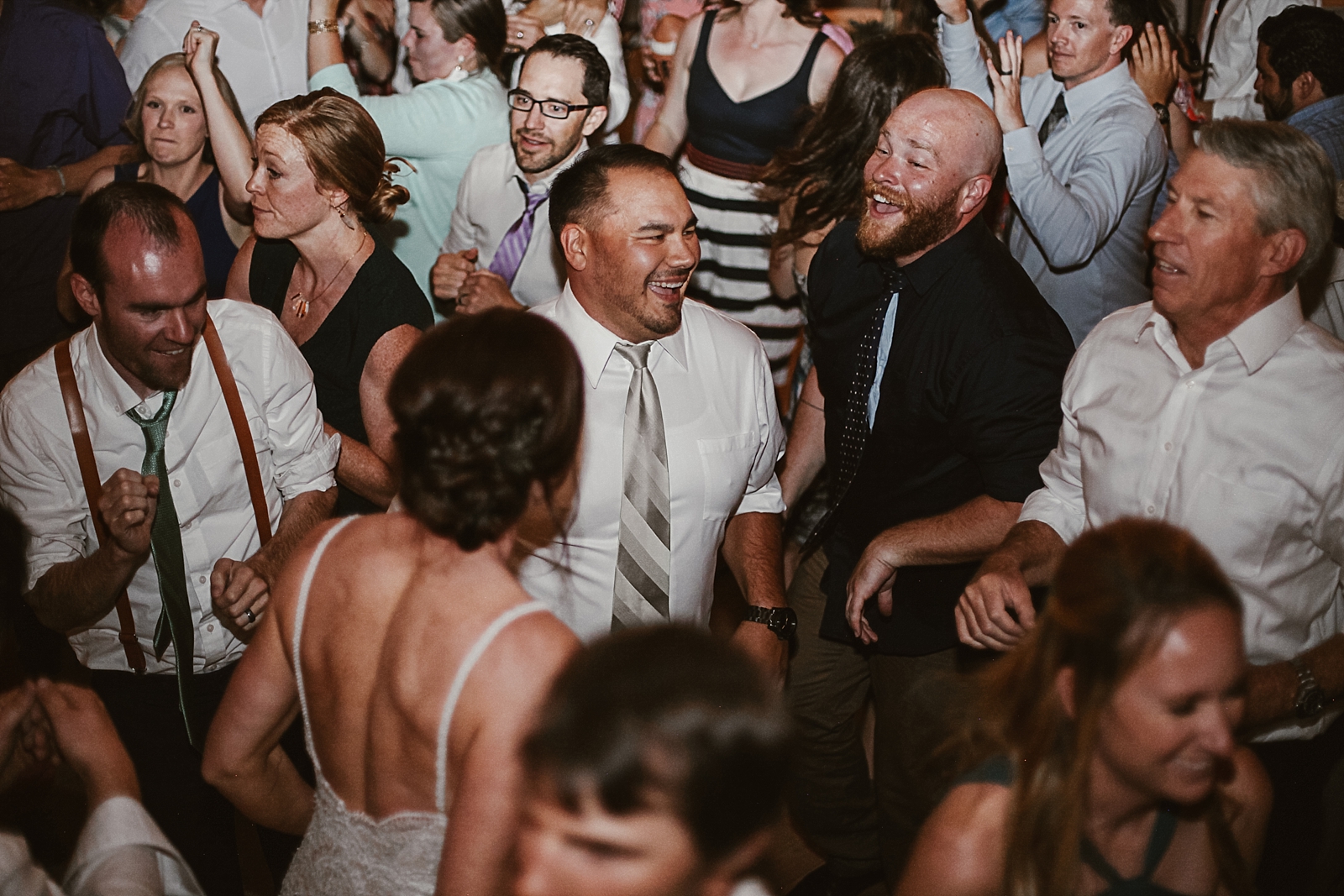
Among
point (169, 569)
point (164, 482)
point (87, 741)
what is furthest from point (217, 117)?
point (87, 741)

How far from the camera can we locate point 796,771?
9.19 ft

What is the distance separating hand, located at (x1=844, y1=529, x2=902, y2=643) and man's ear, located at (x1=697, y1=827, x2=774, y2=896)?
1.34 m

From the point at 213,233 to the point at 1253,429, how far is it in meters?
2.97

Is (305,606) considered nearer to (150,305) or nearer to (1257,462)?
(150,305)

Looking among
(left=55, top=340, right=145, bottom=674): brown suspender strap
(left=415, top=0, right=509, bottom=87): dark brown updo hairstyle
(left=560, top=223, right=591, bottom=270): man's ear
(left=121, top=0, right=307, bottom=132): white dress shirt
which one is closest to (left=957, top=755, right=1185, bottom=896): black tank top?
(left=560, top=223, right=591, bottom=270): man's ear

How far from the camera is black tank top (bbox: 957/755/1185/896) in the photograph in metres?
1.39

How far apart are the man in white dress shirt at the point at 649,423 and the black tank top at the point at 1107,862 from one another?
83 centimetres

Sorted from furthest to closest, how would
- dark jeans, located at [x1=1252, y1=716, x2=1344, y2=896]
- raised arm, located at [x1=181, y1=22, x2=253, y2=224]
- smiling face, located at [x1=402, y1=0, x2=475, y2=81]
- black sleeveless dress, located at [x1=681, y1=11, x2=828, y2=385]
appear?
smiling face, located at [x1=402, y1=0, x2=475, y2=81] < black sleeveless dress, located at [x1=681, y1=11, x2=828, y2=385] < raised arm, located at [x1=181, y1=22, x2=253, y2=224] < dark jeans, located at [x1=1252, y1=716, x2=1344, y2=896]

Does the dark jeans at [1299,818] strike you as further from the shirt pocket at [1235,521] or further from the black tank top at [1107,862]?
the black tank top at [1107,862]

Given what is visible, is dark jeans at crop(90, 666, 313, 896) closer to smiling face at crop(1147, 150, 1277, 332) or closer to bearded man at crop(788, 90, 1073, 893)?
bearded man at crop(788, 90, 1073, 893)

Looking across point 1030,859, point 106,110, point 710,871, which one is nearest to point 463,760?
point 710,871

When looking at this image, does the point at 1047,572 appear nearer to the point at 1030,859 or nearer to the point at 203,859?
the point at 1030,859

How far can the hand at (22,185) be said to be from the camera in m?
3.76

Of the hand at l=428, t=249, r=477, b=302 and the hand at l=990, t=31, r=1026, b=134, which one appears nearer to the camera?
the hand at l=990, t=31, r=1026, b=134
